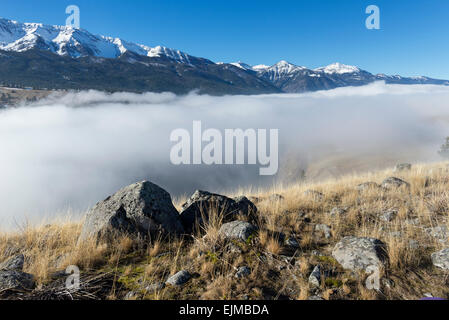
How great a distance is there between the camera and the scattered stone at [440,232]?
15.1 ft

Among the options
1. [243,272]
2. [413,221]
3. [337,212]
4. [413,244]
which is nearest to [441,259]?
[413,244]

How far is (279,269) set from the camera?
→ 150 inches

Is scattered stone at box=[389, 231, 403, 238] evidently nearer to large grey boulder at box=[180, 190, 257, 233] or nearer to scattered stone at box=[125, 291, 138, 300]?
large grey boulder at box=[180, 190, 257, 233]

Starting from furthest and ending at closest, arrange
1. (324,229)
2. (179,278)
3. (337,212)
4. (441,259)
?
(337,212), (324,229), (441,259), (179,278)

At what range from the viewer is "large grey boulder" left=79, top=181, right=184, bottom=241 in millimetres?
4988

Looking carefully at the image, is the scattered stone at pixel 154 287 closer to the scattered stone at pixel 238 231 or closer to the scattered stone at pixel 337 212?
the scattered stone at pixel 238 231

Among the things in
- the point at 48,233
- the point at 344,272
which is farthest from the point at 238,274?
the point at 48,233

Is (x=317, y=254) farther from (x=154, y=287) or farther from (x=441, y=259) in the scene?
(x=154, y=287)

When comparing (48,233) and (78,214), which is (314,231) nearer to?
(48,233)

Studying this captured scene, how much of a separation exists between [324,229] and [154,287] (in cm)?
398

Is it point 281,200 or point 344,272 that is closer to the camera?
point 344,272

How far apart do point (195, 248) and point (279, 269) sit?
1652mm

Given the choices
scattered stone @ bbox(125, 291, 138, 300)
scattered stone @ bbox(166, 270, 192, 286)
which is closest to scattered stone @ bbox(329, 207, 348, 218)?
scattered stone @ bbox(166, 270, 192, 286)

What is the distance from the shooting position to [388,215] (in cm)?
600
